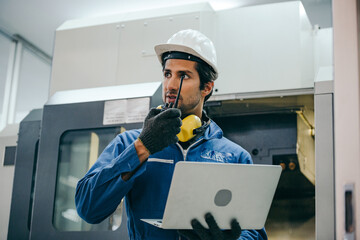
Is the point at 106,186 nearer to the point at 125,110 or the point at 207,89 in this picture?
the point at 207,89

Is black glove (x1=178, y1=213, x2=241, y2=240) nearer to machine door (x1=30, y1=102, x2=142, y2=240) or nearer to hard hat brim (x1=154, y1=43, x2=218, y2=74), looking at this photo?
hard hat brim (x1=154, y1=43, x2=218, y2=74)

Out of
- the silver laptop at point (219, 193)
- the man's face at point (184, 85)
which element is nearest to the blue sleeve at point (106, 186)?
the silver laptop at point (219, 193)

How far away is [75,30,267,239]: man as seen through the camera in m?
1.64

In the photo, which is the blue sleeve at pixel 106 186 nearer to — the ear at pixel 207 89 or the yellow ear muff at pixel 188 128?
the yellow ear muff at pixel 188 128

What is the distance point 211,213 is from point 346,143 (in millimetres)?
759

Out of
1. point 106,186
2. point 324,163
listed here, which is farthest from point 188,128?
point 324,163

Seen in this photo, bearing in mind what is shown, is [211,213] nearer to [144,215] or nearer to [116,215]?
[144,215]

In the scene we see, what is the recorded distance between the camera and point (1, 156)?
3.29 m

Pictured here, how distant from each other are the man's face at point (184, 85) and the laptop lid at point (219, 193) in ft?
1.70

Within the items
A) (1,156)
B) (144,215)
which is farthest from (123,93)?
(1,156)

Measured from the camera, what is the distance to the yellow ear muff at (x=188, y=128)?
187cm

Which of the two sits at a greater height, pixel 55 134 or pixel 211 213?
pixel 55 134

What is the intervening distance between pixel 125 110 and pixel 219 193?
1.12m

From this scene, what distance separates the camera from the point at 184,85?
77.1 inches
